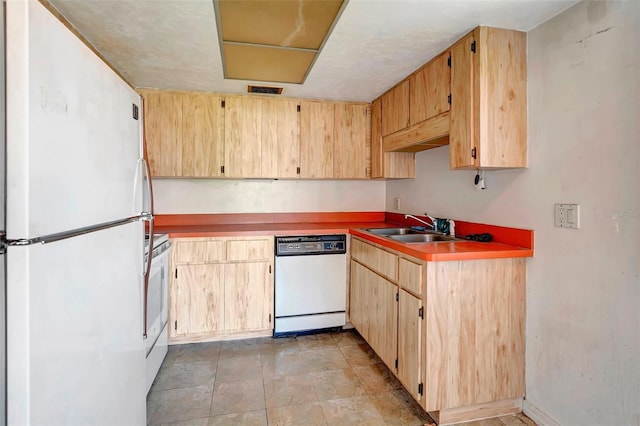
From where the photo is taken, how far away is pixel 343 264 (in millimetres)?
2865

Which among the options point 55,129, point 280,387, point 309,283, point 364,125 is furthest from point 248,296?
point 55,129

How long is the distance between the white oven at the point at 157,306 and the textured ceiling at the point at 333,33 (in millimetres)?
1230

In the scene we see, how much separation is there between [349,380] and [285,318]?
804 mm

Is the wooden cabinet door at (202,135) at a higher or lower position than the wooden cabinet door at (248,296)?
higher

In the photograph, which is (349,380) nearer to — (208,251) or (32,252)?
(208,251)

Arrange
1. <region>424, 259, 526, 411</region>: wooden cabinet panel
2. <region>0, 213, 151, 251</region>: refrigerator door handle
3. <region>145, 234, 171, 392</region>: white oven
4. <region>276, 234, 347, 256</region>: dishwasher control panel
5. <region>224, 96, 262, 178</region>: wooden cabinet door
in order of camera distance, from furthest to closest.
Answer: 1. <region>224, 96, 262, 178</region>: wooden cabinet door
2. <region>276, 234, 347, 256</region>: dishwasher control panel
3. <region>145, 234, 171, 392</region>: white oven
4. <region>424, 259, 526, 411</region>: wooden cabinet panel
5. <region>0, 213, 151, 251</region>: refrigerator door handle

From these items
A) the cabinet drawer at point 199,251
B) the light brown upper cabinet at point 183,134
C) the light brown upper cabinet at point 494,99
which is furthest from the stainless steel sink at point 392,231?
the light brown upper cabinet at point 183,134

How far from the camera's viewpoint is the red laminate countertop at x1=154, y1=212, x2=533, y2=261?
1.75 m

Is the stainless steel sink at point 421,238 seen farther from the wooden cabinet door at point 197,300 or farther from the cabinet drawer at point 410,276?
the wooden cabinet door at point 197,300

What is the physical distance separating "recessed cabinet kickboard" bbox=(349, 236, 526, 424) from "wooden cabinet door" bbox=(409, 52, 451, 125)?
1014mm

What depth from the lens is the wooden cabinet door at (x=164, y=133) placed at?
2750mm

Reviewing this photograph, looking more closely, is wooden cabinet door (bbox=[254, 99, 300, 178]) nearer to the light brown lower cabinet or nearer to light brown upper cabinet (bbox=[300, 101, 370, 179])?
light brown upper cabinet (bbox=[300, 101, 370, 179])

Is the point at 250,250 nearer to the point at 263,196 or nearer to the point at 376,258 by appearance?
the point at 263,196

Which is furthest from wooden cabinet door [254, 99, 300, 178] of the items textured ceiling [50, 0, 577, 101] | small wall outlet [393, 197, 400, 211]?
small wall outlet [393, 197, 400, 211]
